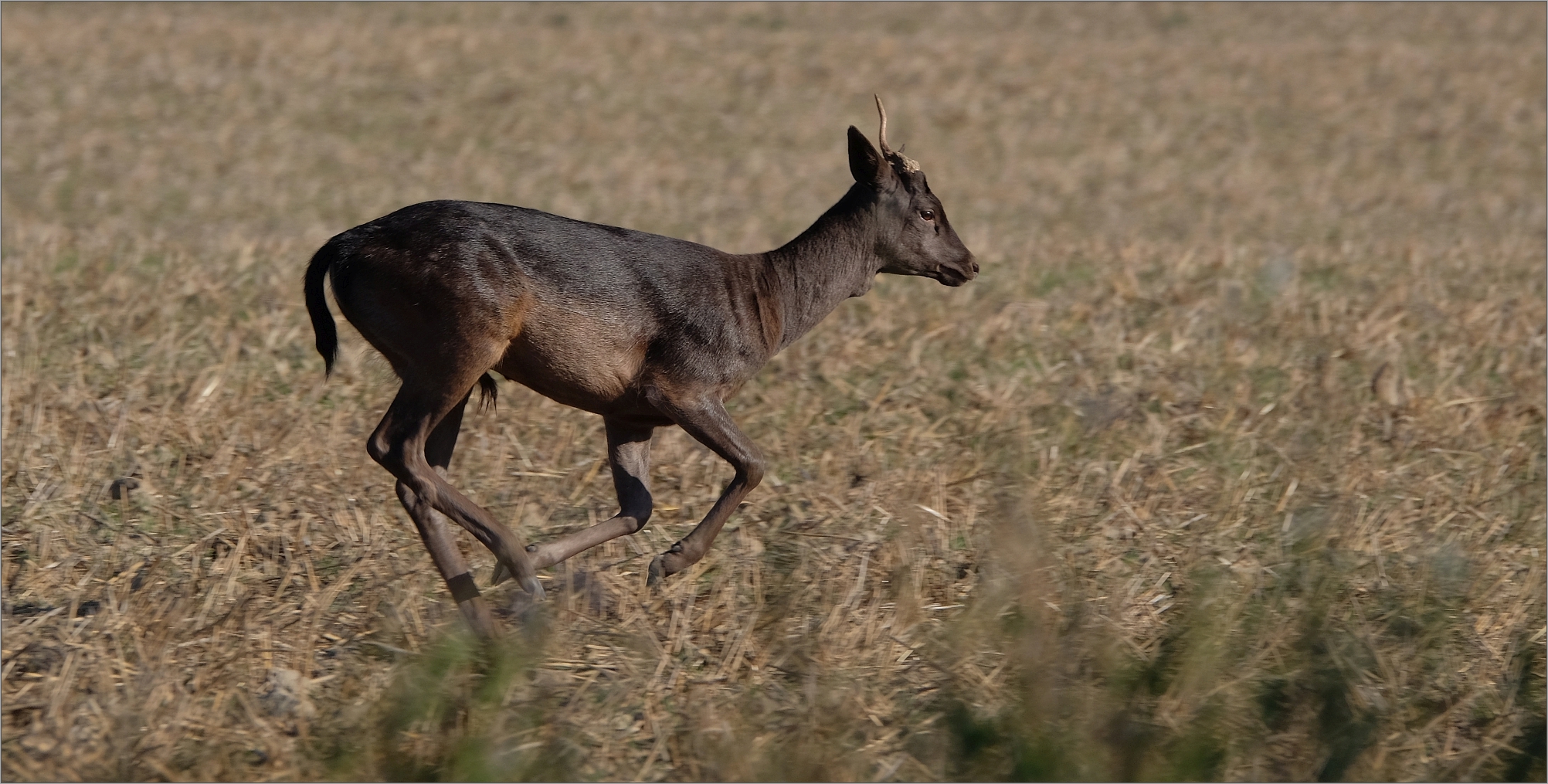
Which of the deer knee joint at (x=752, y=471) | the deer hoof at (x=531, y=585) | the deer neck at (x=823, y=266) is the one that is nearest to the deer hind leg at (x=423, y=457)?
the deer hoof at (x=531, y=585)

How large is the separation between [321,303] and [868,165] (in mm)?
2304

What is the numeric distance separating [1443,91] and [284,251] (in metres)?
22.0

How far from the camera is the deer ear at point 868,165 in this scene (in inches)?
274

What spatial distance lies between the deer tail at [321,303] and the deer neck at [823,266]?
1791 mm

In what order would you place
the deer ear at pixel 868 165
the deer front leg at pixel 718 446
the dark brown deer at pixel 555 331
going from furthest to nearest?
the deer ear at pixel 868 165 < the deer front leg at pixel 718 446 < the dark brown deer at pixel 555 331

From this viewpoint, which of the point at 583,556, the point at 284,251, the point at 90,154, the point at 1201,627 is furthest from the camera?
the point at 90,154

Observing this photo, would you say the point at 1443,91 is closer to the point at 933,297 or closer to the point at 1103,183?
the point at 1103,183

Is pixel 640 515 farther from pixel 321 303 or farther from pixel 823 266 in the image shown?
pixel 321 303

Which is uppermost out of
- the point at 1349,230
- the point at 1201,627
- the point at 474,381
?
the point at 474,381

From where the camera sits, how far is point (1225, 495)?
7633mm

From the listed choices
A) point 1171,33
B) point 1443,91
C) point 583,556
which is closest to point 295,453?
point 583,556

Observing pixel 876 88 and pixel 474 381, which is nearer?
pixel 474 381

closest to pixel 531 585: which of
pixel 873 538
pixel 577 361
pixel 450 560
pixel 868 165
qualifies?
pixel 450 560

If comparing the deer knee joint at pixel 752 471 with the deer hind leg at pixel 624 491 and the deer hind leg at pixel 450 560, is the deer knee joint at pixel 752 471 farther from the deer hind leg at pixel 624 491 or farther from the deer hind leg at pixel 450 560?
the deer hind leg at pixel 450 560
